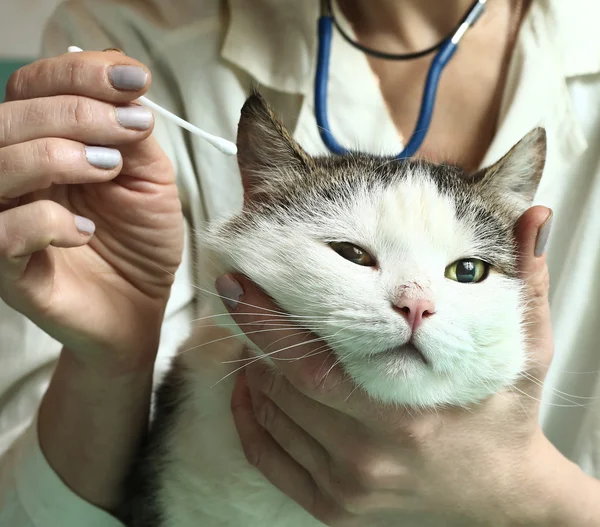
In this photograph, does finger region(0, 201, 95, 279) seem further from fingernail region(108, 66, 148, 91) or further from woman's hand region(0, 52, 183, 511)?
fingernail region(108, 66, 148, 91)

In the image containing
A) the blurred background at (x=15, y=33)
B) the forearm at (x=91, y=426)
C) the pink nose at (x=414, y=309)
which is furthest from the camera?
the blurred background at (x=15, y=33)

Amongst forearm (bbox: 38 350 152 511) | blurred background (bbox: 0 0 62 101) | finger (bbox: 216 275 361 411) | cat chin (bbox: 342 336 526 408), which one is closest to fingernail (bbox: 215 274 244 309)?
finger (bbox: 216 275 361 411)

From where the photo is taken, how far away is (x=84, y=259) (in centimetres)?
66

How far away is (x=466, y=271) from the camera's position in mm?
501

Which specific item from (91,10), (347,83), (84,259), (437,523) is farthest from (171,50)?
(437,523)

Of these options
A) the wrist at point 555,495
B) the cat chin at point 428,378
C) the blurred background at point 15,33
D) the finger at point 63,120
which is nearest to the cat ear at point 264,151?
the finger at point 63,120

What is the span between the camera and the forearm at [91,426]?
27.2 inches

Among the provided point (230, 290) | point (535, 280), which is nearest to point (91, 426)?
point (230, 290)

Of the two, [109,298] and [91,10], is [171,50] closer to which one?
[91,10]

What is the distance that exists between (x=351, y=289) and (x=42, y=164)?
29cm

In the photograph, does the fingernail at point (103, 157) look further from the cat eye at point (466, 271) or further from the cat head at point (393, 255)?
the cat eye at point (466, 271)

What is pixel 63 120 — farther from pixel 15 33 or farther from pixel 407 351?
pixel 15 33

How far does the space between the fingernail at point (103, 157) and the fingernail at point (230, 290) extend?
0.15 meters

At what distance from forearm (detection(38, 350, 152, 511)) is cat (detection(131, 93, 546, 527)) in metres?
0.04
